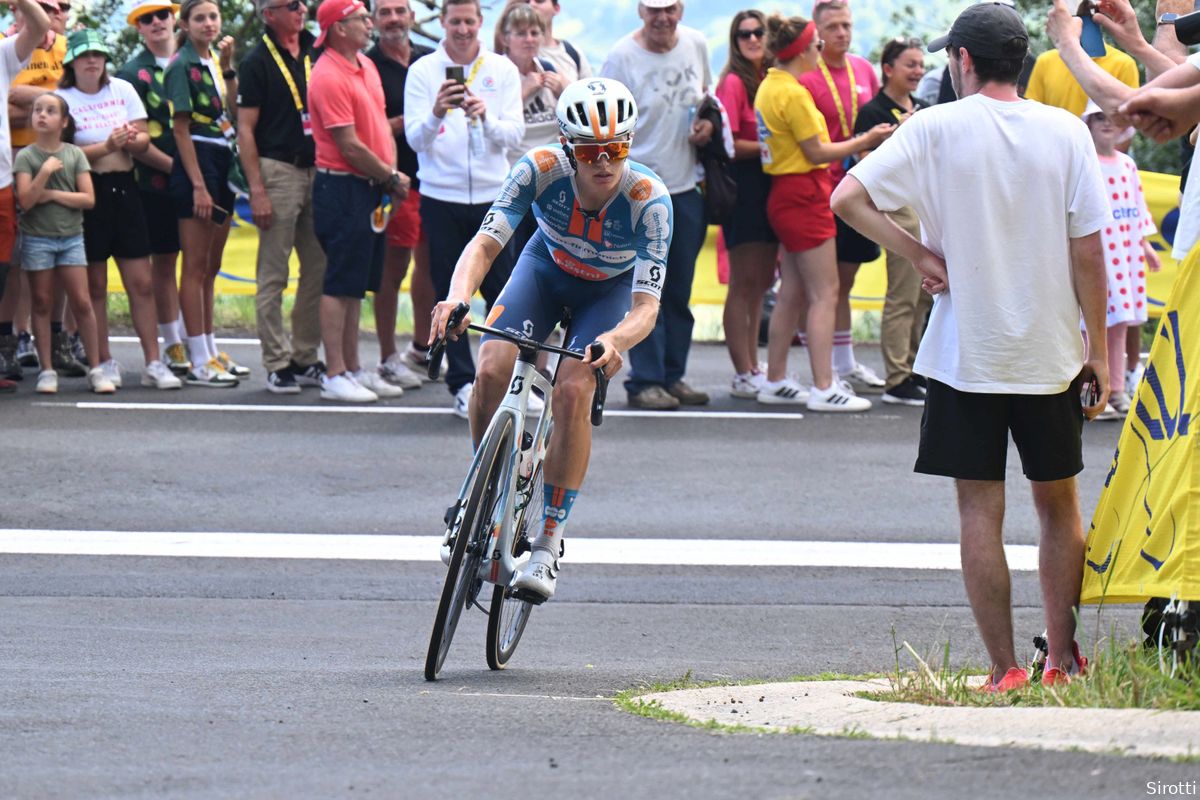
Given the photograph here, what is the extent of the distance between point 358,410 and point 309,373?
1.15 meters

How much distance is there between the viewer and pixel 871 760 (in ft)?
13.4

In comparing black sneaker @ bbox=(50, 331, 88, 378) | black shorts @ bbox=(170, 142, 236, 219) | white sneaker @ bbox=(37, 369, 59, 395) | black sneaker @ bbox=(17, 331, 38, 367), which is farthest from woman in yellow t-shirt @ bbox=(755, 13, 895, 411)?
black sneaker @ bbox=(17, 331, 38, 367)

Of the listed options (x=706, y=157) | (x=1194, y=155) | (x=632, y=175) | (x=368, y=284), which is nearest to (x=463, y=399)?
(x=368, y=284)

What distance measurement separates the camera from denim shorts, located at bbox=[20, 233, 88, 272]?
11.8m

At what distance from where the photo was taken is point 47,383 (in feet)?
39.7

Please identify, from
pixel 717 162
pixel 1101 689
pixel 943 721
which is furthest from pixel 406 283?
pixel 943 721

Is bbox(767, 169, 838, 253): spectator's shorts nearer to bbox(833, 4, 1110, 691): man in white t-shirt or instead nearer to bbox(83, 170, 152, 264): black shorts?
A: bbox(83, 170, 152, 264): black shorts

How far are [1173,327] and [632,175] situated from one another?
2.33 m

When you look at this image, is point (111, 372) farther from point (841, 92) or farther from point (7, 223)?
point (841, 92)

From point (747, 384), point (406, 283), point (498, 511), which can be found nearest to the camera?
point (498, 511)

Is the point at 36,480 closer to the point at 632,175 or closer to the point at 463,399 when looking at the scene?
the point at 463,399

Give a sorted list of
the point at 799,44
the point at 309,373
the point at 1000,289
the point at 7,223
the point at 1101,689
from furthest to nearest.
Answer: the point at 309,373 → the point at 799,44 → the point at 7,223 → the point at 1000,289 → the point at 1101,689

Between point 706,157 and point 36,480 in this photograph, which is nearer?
point 36,480

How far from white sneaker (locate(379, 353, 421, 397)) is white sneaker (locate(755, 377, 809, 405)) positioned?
8.44 ft
